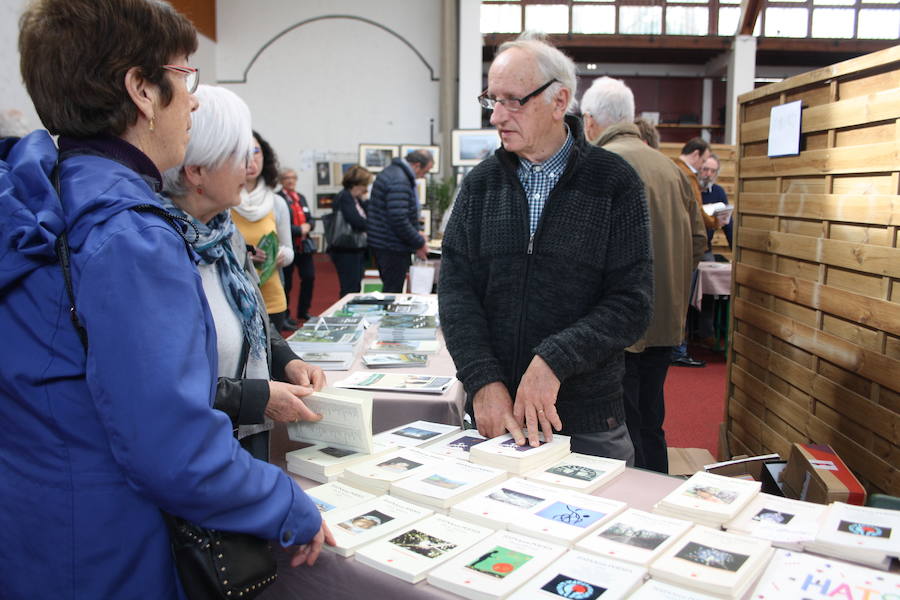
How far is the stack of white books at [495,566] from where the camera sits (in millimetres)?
1006

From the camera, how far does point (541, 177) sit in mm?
1807

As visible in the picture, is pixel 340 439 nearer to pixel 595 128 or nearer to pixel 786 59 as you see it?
pixel 595 128

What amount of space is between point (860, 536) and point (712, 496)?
243 mm

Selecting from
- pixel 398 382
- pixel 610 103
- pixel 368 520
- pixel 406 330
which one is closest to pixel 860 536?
pixel 368 520

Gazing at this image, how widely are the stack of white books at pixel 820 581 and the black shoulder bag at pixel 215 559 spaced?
71 cm

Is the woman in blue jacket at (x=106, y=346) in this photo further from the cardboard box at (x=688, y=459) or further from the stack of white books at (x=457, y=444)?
the cardboard box at (x=688, y=459)

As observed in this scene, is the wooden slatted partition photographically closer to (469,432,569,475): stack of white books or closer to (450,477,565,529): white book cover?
(469,432,569,475): stack of white books

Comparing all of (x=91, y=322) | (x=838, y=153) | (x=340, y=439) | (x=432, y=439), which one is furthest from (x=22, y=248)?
(x=838, y=153)

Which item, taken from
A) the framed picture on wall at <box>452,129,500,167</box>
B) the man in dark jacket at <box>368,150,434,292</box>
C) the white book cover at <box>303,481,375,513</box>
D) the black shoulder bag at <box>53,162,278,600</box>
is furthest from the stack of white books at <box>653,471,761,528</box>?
the framed picture on wall at <box>452,129,500,167</box>

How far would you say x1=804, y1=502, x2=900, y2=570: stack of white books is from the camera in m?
1.06

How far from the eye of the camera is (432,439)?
166 centimetres

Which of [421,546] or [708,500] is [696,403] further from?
[421,546]

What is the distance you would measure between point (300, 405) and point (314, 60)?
40.2 ft

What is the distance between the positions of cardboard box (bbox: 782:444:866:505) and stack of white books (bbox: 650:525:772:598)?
27.4 inches
